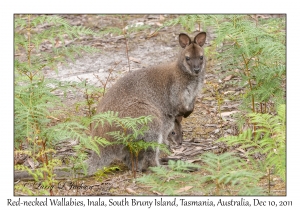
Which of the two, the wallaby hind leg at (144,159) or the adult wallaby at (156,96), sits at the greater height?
the adult wallaby at (156,96)

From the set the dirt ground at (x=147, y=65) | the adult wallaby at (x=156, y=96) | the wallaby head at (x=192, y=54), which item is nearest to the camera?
the dirt ground at (x=147, y=65)

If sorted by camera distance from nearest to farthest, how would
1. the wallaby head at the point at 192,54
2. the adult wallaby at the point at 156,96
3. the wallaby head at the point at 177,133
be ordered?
the adult wallaby at the point at 156,96
the wallaby head at the point at 192,54
the wallaby head at the point at 177,133

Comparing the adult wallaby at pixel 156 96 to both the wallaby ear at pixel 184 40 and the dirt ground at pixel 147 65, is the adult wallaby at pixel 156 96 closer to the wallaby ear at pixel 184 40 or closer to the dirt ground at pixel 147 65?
the wallaby ear at pixel 184 40

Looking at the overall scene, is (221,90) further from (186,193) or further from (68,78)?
(186,193)

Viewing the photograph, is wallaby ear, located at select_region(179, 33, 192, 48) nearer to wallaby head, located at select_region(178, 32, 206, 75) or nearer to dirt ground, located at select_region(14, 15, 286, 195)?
wallaby head, located at select_region(178, 32, 206, 75)

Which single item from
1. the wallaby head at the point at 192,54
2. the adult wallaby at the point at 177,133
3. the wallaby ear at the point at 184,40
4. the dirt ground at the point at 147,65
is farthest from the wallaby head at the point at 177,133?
the wallaby ear at the point at 184,40

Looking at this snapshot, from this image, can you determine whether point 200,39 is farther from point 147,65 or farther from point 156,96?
point 147,65

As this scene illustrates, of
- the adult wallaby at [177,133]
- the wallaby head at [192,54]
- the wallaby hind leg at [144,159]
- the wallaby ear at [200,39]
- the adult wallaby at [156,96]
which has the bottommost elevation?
the wallaby hind leg at [144,159]

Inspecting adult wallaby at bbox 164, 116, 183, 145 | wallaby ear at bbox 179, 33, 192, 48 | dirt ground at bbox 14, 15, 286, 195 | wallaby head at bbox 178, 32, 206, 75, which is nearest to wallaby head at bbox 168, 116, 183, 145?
adult wallaby at bbox 164, 116, 183, 145
